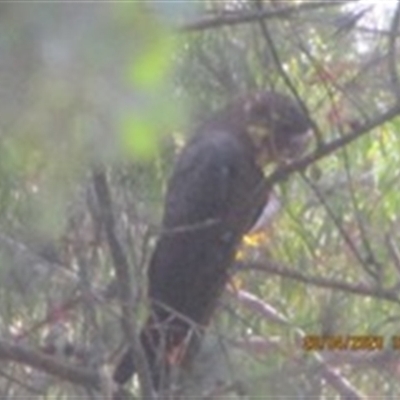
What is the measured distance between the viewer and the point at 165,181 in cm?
277

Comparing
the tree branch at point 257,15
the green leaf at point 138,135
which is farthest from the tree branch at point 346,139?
the green leaf at point 138,135

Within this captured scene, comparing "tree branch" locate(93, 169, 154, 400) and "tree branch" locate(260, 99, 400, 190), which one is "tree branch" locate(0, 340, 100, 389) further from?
"tree branch" locate(260, 99, 400, 190)

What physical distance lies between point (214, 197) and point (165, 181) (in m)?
0.30

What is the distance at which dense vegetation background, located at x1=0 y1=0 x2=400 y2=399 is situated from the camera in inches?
31.9

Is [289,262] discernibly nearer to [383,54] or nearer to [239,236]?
[239,236]

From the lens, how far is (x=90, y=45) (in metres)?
0.77

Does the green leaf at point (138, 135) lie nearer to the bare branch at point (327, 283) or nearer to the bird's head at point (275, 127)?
the bare branch at point (327, 283)

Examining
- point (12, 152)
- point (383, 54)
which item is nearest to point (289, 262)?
point (383, 54)

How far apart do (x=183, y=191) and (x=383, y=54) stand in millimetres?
840

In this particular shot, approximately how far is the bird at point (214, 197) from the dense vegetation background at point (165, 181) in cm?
5

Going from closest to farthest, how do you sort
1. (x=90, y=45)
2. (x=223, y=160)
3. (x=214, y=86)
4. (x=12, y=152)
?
(x=90, y=45), (x=12, y=152), (x=214, y=86), (x=223, y=160)
